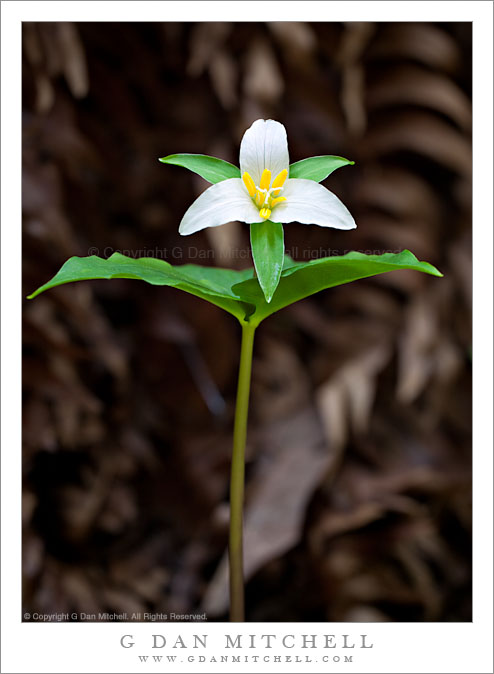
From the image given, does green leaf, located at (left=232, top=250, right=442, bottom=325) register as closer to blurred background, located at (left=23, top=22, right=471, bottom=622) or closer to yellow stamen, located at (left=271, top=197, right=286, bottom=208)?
yellow stamen, located at (left=271, top=197, right=286, bottom=208)

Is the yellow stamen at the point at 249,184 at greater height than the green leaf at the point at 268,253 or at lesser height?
greater

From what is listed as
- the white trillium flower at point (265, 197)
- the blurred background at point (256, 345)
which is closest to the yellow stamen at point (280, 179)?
the white trillium flower at point (265, 197)

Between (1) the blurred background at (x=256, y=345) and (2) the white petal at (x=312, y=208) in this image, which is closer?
(2) the white petal at (x=312, y=208)

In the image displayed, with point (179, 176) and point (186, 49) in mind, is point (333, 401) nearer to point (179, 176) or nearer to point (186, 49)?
point (179, 176)

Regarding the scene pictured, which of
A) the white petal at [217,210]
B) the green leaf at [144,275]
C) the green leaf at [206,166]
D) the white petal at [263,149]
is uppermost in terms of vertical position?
the white petal at [263,149]

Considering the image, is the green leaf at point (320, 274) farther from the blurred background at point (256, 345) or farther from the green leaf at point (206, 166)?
the blurred background at point (256, 345)

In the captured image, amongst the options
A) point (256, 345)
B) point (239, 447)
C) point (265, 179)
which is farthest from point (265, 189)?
point (256, 345)

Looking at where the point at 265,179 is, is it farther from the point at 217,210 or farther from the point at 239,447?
the point at 239,447

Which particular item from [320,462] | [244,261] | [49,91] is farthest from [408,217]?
[49,91]
